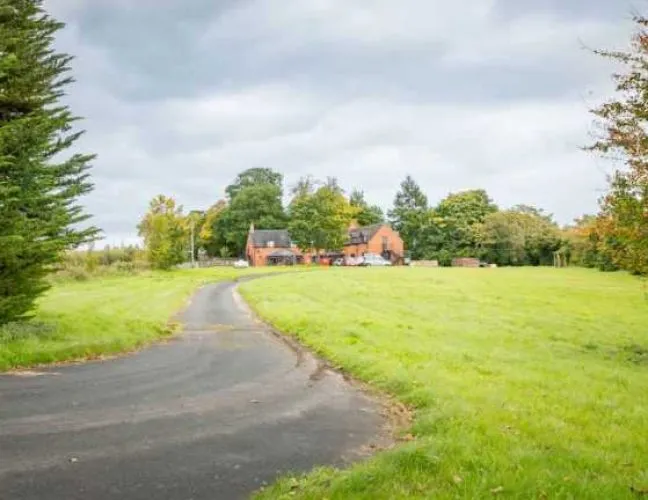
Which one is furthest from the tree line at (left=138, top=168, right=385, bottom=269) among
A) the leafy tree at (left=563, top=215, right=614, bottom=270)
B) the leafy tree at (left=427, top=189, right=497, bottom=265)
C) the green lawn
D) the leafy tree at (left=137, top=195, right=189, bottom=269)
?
the green lawn

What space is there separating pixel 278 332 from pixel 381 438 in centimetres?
1330

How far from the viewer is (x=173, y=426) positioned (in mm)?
9453

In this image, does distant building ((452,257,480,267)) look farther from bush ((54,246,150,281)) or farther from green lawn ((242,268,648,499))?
green lawn ((242,268,648,499))

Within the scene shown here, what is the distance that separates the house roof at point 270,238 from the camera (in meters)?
111

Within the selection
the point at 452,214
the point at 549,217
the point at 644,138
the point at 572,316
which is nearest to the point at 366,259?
the point at 452,214

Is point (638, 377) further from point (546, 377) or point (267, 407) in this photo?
point (267, 407)

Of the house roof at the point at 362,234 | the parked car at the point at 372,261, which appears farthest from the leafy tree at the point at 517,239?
the house roof at the point at 362,234

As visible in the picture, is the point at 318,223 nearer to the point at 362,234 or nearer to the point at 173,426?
the point at 362,234

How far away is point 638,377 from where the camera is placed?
14.8 m

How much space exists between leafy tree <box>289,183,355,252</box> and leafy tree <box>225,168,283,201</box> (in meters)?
49.7

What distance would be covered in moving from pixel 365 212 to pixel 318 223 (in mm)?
42597

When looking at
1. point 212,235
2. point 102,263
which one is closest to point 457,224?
point 212,235

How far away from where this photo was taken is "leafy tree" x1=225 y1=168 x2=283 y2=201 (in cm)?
14225

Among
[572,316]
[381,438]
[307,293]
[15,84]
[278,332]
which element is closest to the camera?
[381,438]
